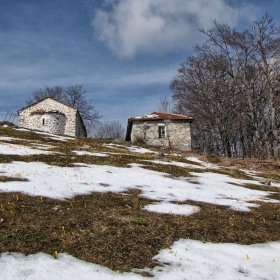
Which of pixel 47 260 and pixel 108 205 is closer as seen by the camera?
pixel 47 260

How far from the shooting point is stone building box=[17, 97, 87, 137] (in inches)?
1143

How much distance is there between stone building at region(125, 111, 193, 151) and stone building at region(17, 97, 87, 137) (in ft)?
24.3

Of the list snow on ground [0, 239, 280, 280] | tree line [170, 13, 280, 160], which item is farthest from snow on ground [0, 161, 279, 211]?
tree line [170, 13, 280, 160]

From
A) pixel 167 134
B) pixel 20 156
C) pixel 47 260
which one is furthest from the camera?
pixel 167 134

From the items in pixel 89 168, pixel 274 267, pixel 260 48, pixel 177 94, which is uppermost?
pixel 260 48

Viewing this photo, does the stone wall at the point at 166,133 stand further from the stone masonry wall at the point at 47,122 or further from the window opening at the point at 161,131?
the stone masonry wall at the point at 47,122

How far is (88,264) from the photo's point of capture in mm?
3352

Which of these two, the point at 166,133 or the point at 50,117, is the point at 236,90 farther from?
the point at 50,117

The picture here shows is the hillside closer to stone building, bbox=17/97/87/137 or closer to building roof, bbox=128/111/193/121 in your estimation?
building roof, bbox=128/111/193/121

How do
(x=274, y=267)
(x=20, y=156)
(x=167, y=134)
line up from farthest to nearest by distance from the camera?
(x=167, y=134)
(x=20, y=156)
(x=274, y=267)

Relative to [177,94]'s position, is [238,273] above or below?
below

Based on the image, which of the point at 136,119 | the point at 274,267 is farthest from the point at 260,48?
the point at 274,267

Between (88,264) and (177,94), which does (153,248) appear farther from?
(177,94)

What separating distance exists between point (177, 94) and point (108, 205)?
26.9 meters
